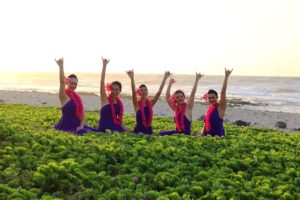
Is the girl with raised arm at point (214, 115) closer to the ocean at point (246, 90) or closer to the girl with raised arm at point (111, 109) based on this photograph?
the girl with raised arm at point (111, 109)

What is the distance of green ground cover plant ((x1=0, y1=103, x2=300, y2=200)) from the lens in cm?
713

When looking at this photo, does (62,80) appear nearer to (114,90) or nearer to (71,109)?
(71,109)

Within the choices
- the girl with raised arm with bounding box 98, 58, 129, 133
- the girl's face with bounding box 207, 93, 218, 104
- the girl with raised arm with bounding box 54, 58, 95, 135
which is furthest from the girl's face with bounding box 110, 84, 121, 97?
the girl's face with bounding box 207, 93, 218, 104

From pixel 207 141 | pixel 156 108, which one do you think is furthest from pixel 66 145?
pixel 156 108

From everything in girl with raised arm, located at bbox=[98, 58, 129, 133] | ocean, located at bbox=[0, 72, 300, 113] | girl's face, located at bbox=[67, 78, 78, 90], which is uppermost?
girl's face, located at bbox=[67, 78, 78, 90]

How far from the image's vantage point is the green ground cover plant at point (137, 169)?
7.13 metres

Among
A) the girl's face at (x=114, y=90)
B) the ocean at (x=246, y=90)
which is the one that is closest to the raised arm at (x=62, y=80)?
the girl's face at (x=114, y=90)

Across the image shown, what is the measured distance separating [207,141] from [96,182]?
186 inches

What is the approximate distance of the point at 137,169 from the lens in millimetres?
8266

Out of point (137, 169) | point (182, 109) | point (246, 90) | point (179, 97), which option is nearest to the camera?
point (137, 169)

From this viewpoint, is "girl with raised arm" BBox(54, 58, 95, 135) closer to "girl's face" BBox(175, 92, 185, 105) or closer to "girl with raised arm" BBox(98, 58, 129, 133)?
"girl with raised arm" BBox(98, 58, 129, 133)

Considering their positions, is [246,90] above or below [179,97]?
below

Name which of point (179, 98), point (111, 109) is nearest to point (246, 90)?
point (179, 98)

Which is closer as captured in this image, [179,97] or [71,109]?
[71,109]
